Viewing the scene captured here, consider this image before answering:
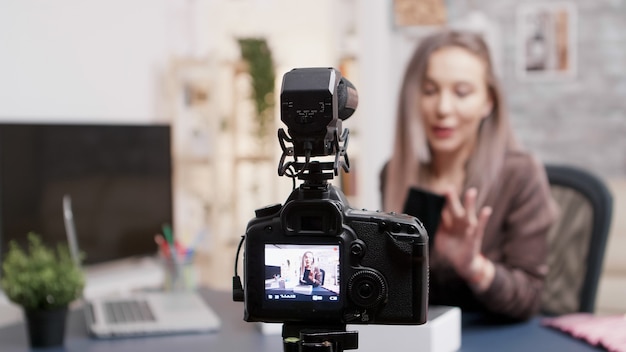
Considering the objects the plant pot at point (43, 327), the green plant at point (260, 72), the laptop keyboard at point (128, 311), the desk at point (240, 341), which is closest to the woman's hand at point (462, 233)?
the desk at point (240, 341)

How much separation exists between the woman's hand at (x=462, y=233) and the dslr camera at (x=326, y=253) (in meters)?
0.46

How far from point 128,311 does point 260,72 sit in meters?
1.87

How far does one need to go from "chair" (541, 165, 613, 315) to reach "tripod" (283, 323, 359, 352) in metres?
1.14

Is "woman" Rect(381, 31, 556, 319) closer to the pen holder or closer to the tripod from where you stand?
the pen holder

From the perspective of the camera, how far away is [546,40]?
260cm

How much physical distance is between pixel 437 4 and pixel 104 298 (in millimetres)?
1725

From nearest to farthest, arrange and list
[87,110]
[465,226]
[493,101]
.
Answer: [465,226] → [493,101] → [87,110]

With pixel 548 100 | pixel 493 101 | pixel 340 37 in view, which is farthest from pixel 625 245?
pixel 340 37

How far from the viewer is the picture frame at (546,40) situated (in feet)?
8.43

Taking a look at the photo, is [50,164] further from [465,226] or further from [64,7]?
[465,226]

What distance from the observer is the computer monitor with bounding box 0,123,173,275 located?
2172 mm

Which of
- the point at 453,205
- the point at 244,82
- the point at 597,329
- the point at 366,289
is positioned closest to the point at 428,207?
the point at 453,205

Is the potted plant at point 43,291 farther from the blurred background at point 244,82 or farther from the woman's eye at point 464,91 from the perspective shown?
the blurred background at point 244,82

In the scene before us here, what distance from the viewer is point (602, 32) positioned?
254 centimetres
